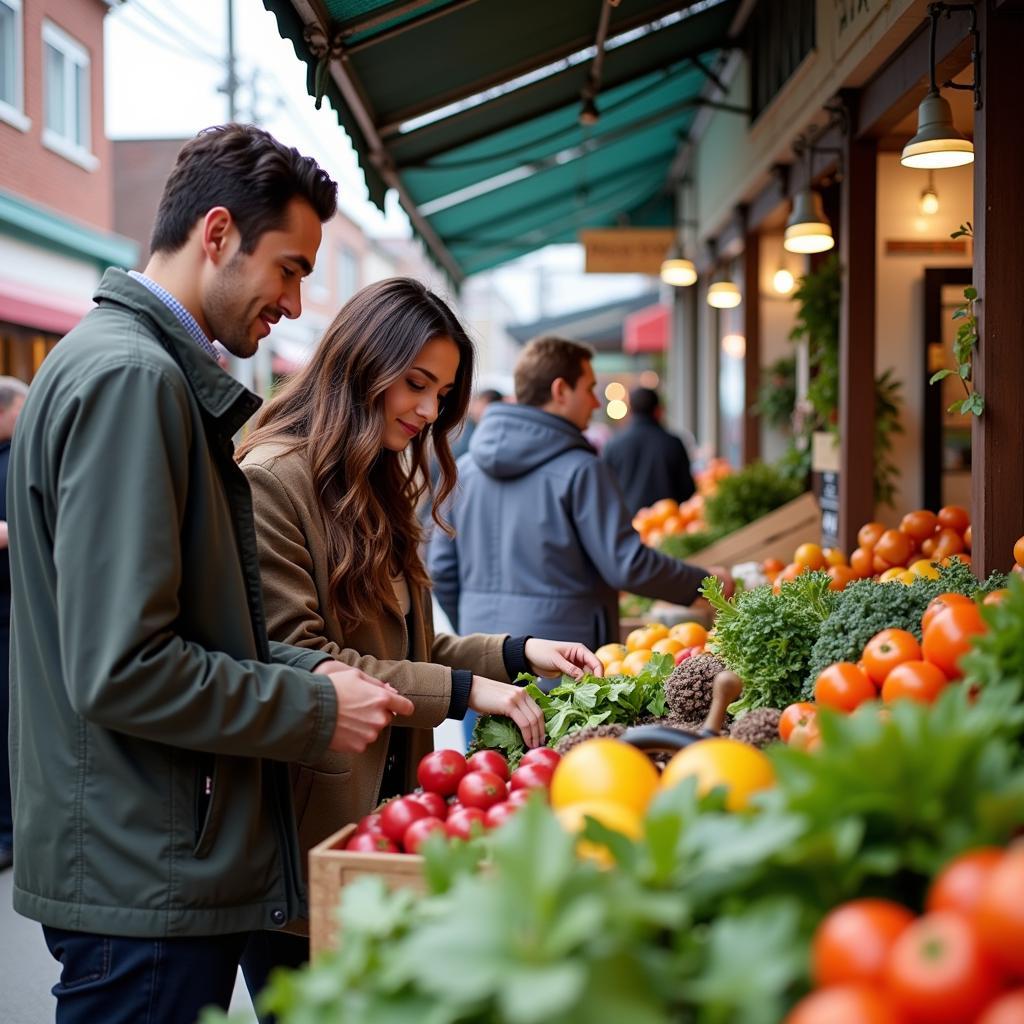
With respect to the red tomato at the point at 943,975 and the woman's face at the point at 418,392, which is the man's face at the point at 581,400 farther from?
the red tomato at the point at 943,975

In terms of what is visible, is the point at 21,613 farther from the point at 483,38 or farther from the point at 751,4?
the point at 751,4

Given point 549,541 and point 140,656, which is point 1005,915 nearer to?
point 140,656

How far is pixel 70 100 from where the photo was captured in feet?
45.2

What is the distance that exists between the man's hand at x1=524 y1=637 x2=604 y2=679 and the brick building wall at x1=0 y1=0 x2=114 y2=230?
11239 millimetres

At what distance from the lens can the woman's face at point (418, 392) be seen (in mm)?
2641

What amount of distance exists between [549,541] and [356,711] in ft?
8.35

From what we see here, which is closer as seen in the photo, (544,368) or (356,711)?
(356,711)

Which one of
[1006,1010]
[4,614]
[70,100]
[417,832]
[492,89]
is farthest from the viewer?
[70,100]

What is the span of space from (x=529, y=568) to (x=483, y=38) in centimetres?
287

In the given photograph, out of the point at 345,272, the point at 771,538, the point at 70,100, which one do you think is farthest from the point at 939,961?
the point at 345,272

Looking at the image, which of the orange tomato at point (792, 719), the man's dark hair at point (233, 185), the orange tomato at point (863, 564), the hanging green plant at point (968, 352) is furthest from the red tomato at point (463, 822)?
the orange tomato at point (863, 564)

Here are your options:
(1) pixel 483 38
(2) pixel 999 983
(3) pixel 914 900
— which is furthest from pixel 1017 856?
(1) pixel 483 38

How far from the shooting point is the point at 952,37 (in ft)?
13.1

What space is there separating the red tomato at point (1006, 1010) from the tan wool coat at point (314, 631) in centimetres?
153
